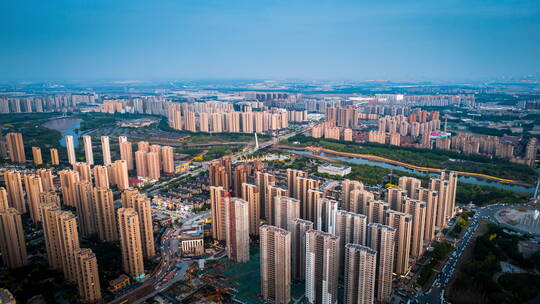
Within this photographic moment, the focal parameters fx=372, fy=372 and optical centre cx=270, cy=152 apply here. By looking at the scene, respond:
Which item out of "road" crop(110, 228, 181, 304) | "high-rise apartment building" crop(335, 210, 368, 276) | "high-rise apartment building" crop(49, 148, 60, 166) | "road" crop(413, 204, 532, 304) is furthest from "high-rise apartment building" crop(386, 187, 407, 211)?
"high-rise apartment building" crop(49, 148, 60, 166)

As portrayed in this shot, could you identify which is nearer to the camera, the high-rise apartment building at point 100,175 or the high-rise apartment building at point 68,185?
the high-rise apartment building at point 68,185

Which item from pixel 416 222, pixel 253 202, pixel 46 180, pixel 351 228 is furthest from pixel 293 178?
pixel 46 180

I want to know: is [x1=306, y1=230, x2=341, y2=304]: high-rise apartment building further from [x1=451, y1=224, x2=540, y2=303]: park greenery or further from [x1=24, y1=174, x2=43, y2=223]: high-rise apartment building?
[x1=24, y1=174, x2=43, y2=223]: high-rise apartment building

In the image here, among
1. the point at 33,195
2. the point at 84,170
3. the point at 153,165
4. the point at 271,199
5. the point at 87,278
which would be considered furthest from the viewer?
the point at 153,165

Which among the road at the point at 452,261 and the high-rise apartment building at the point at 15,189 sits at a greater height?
the high-rise apartment building at the point at 15,189

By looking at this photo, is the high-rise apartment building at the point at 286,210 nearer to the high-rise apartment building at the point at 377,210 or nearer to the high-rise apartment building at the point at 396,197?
the high-rise apartment building at the point at 377,210

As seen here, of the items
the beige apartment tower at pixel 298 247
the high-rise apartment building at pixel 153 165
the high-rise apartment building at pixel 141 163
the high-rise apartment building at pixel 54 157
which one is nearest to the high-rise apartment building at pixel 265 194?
the beige apartment tower at pixel 298 247

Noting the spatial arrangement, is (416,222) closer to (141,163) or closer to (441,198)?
(441,198)

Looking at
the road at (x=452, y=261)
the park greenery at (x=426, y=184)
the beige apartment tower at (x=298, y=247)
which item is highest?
the beige apartment tower at (x=298, y=247)
